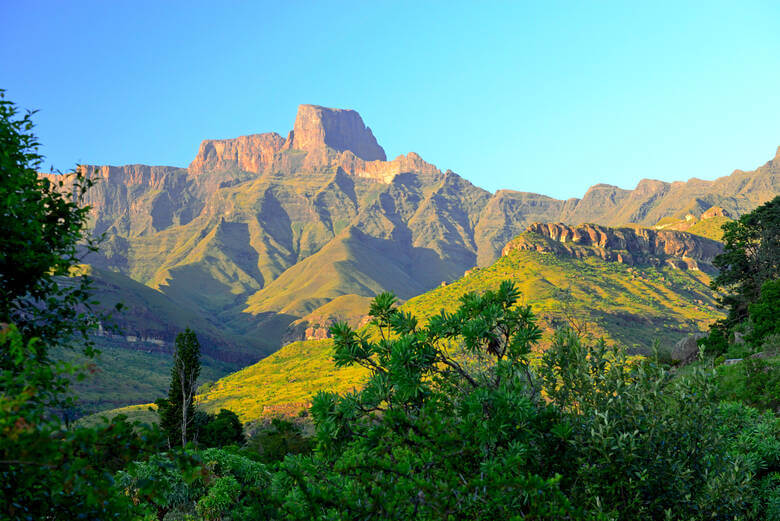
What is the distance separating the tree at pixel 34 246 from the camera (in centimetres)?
812

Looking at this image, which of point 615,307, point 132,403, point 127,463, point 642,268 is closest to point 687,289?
point 642,268

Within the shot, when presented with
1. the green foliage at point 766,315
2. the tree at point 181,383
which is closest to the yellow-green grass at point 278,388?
the tree at point 181,383

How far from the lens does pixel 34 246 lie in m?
8.66

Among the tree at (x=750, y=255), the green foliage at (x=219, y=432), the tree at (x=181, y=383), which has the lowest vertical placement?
the green foliage at (x=219, y=432)

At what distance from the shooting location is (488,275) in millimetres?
170000

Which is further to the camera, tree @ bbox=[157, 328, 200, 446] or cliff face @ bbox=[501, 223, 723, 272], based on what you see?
cliff face @ bbox=[501, 223, 723, 272]

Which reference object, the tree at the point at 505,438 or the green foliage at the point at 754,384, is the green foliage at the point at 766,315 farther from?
the tree at the point at 505,438

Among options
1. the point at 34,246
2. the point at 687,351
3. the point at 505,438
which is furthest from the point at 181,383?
the point at 505,438

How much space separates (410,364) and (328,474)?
2.30m

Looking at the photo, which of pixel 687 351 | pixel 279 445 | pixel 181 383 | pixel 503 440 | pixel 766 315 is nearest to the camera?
pixel 503 440

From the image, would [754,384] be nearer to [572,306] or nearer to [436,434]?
[436,434]

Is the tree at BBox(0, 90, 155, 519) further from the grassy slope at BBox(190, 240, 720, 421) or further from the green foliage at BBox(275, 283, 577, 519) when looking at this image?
the grassy slope at BBox(190, 240, 720, 421)

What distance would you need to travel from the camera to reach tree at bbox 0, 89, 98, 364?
812cm

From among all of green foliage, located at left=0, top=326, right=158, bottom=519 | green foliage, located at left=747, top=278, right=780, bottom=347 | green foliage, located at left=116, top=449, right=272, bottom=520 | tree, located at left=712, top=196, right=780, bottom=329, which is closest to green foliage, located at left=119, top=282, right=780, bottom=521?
green foliage, located at left=0, top=326, right=158, bottom=519
